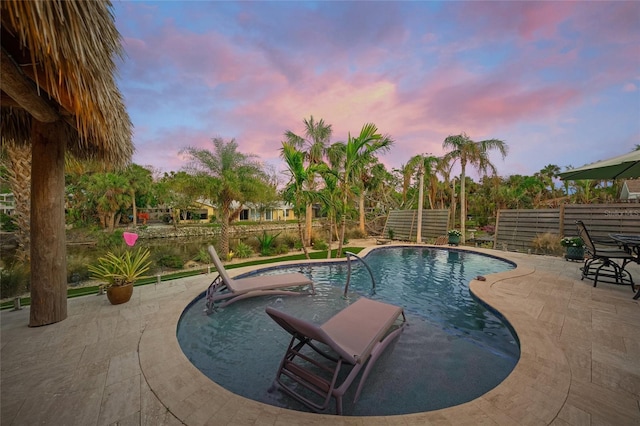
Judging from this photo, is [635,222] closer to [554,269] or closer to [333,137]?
[554,269]

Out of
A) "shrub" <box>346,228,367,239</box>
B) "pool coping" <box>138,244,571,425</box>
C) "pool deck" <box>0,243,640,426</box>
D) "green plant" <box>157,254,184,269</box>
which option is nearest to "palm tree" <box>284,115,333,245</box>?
"shrub" <box>346,228,367,239</box>

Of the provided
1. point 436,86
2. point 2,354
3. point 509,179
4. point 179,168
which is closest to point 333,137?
point 436,86

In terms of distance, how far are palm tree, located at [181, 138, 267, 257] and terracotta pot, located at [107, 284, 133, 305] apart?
18.8 ft

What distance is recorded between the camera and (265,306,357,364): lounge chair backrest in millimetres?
2246

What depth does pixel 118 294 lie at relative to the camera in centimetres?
467

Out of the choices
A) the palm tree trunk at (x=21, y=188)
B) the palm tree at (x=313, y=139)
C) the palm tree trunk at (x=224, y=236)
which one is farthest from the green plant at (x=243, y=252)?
the palm tree at (x=313, y=139)

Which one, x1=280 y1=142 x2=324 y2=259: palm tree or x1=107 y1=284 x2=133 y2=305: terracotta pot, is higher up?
x1=280 y1=142 x2=324 y2=259: palm tree

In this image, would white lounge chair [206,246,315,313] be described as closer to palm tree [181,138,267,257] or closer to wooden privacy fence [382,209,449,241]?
palm tree [181,138,267,257]

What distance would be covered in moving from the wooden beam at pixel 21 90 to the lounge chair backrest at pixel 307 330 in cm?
352

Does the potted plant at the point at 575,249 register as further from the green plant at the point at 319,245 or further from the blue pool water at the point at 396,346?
the green plant at the point at 319,245

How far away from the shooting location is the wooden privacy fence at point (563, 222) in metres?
8.70

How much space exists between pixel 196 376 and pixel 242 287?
8.91 feet

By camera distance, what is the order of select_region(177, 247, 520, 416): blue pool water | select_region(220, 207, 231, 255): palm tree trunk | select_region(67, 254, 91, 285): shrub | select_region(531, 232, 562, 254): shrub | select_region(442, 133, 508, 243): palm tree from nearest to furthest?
select_region(177, 247, 520, 416): blue pool water < select_region(67, 254, 91, 285): shrub < select_region(531, 232, 562, 254): shrub < select_region(220, 207, 231, 255): palm tree trunk < select_region(442, 133, 508, 243): palm tree

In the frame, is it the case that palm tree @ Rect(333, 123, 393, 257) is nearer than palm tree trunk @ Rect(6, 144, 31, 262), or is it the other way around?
palm tree trunk @ Rect(6, 144, 31, 262)
